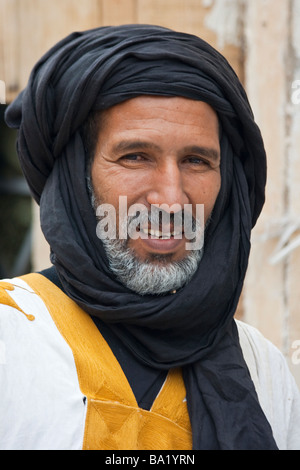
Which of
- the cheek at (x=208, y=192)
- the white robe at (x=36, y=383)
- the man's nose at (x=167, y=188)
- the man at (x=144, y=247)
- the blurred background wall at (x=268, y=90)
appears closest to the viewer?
the white robe at (x=36, y=383)

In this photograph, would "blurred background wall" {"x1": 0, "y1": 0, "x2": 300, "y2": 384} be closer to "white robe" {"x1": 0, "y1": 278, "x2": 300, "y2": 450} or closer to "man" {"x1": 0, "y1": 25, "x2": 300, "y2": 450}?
"man" {"x1": 0, "y1": 25, "x2": 300, "y2": 450}

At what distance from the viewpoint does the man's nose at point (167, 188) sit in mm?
2016

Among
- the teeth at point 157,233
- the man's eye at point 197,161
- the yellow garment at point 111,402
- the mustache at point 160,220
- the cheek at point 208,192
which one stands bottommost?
the yellow garment at point 111,402

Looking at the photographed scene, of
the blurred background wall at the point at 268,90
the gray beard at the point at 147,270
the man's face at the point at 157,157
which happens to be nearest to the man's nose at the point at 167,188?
the man's face at the point at 157,157

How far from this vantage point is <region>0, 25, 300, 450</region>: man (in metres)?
1.89

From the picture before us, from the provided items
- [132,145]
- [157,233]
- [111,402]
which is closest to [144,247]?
[157,233]

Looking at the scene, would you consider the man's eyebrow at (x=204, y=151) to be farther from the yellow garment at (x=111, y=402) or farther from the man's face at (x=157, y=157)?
the yellow garment at (x=111, y=402)

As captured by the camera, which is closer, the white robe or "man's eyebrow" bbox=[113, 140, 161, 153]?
the white robe

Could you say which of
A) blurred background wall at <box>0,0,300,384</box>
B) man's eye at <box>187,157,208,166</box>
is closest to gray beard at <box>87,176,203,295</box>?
man's eye at <box>187,157,208,166</box>

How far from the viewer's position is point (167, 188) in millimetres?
2023

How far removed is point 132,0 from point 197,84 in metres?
1.85

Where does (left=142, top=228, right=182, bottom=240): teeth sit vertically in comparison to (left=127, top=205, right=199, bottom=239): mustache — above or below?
below

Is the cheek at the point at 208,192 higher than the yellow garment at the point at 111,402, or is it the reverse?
the cheek at the point at 208,192

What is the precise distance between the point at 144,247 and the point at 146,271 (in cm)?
8
